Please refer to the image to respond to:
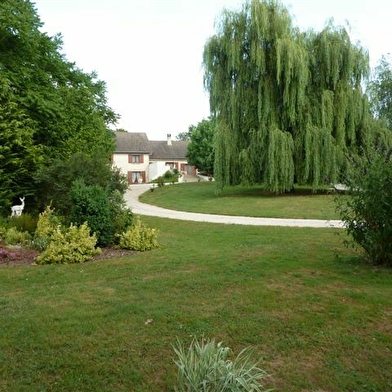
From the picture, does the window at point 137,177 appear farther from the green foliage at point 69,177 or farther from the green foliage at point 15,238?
the green foliage at point 15,238

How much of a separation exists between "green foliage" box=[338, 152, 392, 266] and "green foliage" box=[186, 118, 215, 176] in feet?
120

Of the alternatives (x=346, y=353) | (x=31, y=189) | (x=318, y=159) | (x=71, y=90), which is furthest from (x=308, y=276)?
(x=318, y=159)

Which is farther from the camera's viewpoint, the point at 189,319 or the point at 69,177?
the point at 69,177

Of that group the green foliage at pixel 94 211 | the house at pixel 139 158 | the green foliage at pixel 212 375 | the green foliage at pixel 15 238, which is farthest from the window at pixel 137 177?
the green foliage at pixel 212 375

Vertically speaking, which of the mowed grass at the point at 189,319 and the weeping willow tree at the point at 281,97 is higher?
the weeping willow tree at the point at 281,97

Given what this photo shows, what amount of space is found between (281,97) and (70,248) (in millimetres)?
15841

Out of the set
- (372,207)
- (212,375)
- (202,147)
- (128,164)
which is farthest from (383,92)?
(212,375)

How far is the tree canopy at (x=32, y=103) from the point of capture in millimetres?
11102

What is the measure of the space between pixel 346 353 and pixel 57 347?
118 inches

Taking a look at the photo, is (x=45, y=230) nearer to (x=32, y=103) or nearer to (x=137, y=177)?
(x=32, y=103)

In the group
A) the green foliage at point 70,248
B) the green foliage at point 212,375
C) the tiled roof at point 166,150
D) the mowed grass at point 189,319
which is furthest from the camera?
the tiled roof at point 166,150

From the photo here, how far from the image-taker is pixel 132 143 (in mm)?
50188

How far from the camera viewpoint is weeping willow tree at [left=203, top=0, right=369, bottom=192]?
19.5m

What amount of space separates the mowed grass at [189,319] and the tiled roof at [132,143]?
1688 inches
